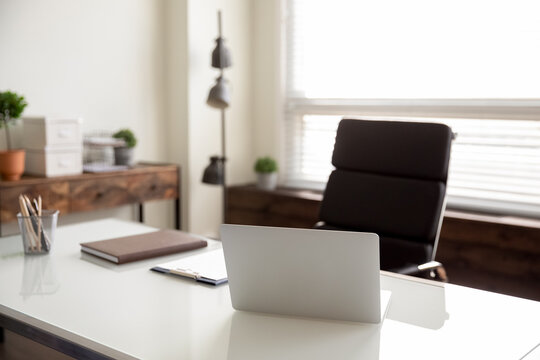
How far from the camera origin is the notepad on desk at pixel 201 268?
155cm

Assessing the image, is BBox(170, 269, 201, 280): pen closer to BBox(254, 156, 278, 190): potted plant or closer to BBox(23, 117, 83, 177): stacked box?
BBox(23, 117, 83, 177): stacked box

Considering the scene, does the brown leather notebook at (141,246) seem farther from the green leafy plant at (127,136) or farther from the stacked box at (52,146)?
the green leafy plant at (127,136)

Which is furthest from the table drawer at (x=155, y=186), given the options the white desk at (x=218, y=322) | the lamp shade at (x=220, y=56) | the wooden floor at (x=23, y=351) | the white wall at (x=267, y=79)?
the white desk at (x=218, y=322)

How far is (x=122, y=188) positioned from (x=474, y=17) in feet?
6.74

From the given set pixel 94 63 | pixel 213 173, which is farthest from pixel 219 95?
pixel 94 63

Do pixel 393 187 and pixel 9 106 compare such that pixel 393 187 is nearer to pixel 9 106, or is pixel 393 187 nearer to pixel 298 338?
pixel 298 338

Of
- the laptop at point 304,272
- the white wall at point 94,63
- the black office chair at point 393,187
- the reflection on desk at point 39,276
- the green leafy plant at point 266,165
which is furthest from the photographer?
the green leafy plant at point 266,165

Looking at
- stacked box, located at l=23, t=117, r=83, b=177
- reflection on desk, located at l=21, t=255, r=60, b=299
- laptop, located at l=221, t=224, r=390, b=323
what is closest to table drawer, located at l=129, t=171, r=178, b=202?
stacked box, located at l=23, t=117, r=83, b=177

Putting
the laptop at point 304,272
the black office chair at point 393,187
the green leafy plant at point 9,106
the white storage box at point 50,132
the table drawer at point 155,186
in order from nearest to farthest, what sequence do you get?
the laptop at point 304,272 < the black office chair at point 393,187 < the green leafy plant at point 9,106 < the white storage box at point 50,132 < the table drawer at point 155,186

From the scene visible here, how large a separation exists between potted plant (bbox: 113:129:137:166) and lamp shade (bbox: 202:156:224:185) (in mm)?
468

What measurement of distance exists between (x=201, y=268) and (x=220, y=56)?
2.30 m

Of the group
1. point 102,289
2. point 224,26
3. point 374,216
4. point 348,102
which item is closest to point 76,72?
point 224,26

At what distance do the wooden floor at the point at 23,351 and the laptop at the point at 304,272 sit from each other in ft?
4.79

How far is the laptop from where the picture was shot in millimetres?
1232
